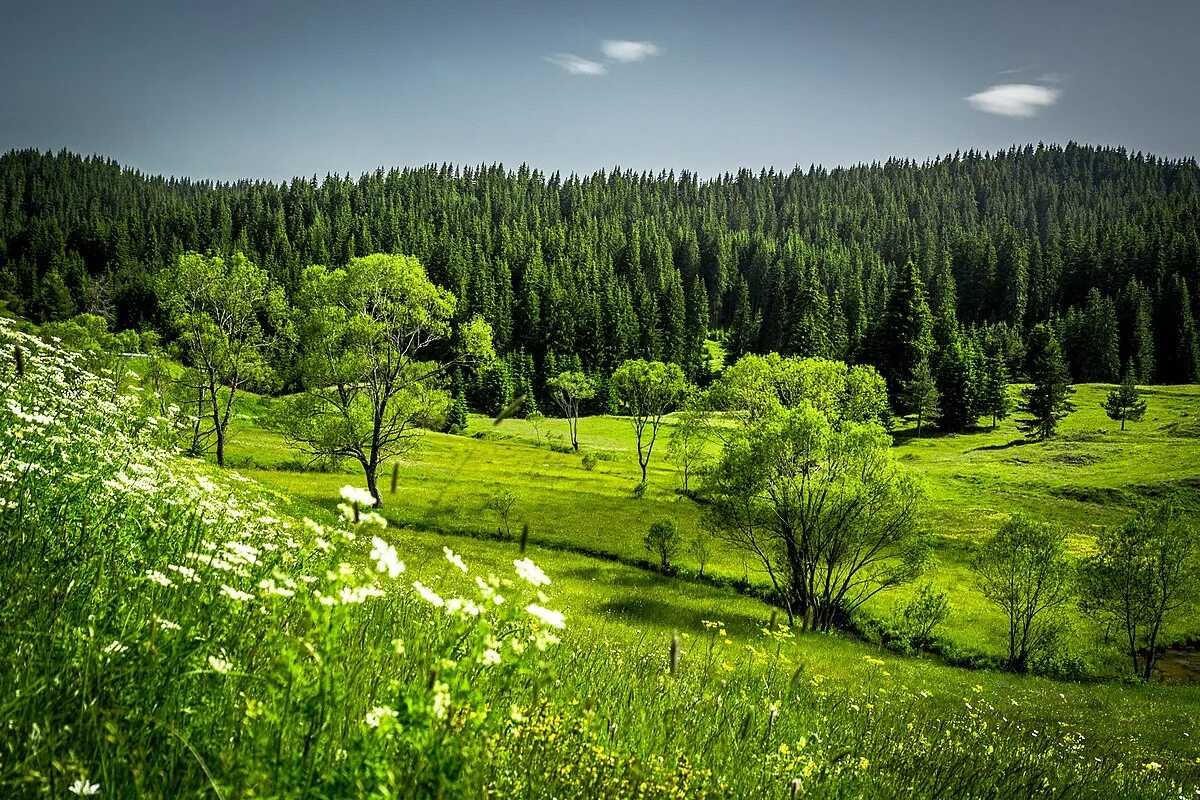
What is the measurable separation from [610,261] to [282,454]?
13964 centimetres

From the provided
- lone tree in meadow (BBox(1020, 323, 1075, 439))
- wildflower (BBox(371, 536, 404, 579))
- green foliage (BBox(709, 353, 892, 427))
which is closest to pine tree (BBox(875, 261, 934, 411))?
lone tree in meadow (BBox(1020, 323, 1075, 439))

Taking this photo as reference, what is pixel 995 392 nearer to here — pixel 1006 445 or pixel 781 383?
pixel 1006 445

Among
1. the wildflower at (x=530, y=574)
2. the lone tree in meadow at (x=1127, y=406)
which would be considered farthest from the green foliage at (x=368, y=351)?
the lone tree in meadow at (x=1127, y=406)

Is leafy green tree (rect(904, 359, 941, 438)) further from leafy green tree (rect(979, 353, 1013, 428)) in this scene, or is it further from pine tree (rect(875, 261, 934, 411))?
pine tree (rect(875, 261, 934, 411))

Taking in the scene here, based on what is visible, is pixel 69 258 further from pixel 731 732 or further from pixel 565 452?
pixel 731 732

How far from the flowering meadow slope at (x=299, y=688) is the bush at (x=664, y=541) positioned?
36.0 m

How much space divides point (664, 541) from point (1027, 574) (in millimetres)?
20022

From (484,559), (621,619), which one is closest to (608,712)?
(621,619)

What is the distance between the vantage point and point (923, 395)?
102m

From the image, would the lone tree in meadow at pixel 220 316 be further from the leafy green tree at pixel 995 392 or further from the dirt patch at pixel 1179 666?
the leafy green tree at pixel 995 392

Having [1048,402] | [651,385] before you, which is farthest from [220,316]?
[1048,402]

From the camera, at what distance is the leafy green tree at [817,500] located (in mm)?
34750

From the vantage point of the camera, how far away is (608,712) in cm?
399

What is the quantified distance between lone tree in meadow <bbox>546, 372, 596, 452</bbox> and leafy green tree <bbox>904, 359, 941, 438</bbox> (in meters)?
52.1
